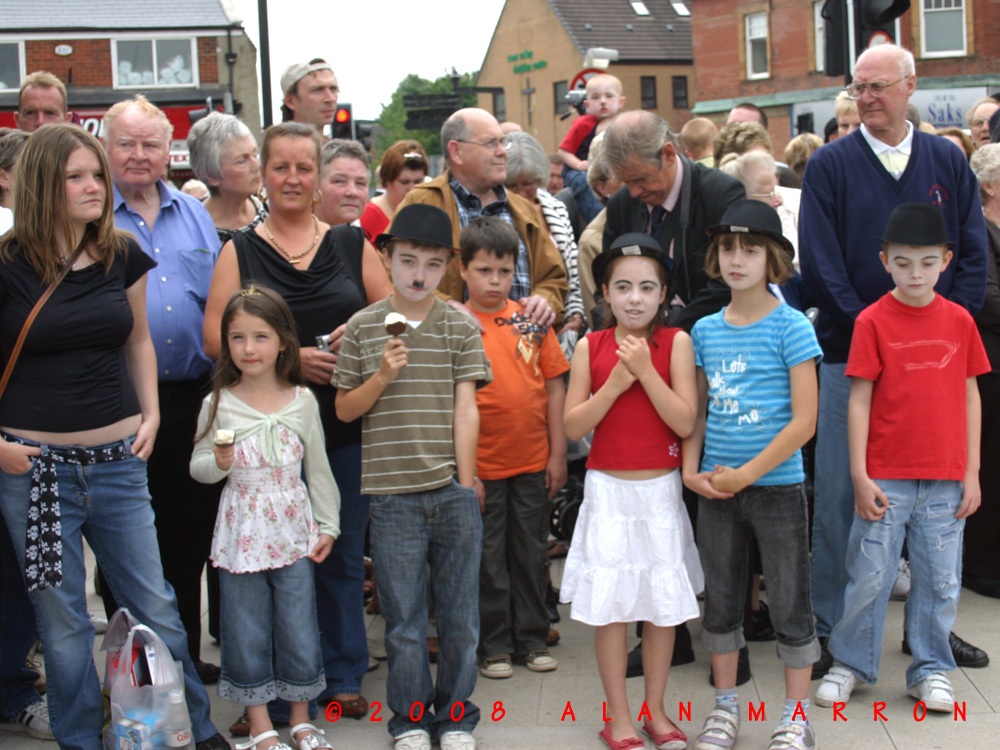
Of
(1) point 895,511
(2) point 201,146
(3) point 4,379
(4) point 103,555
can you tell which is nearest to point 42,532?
(4) point 103,555

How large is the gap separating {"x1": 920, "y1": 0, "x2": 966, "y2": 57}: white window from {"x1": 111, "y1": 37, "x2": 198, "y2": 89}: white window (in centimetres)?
2145

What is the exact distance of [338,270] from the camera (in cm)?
456

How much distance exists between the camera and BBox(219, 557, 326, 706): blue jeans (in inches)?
160

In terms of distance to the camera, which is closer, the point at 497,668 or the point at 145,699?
the point at 145,699

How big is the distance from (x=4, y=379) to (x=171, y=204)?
1.15 metres

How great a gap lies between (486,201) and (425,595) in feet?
6.43

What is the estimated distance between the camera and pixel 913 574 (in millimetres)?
4383

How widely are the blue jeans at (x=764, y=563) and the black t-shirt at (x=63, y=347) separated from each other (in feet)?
7.28

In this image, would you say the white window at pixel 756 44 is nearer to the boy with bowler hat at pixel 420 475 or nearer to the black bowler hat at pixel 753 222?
the black bowler hat at pixel 753 222

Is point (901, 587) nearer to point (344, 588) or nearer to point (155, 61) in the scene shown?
point (344, 588)

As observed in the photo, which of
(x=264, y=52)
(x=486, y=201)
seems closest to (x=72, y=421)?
(x=486, y=201)

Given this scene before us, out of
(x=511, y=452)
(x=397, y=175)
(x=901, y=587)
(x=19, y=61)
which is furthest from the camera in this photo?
(x=19, y=61)

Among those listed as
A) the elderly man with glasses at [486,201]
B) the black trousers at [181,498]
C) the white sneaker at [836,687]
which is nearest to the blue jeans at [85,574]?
the black trousers at [181,498]

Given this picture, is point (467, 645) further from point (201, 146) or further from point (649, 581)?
point (201, 146)
